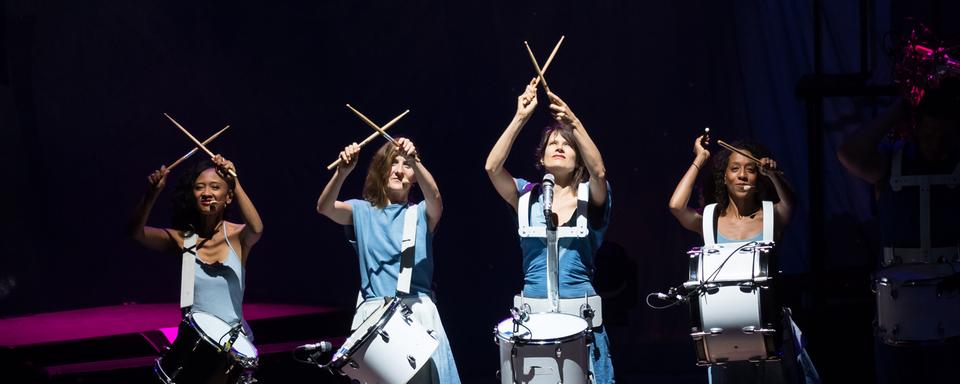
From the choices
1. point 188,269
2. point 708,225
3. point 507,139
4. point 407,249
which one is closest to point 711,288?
point 708,225

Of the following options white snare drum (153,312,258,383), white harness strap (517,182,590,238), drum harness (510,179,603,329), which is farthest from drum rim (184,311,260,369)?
white harness strap (517,182,590,238)

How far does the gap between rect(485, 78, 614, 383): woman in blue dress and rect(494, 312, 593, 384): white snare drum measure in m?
0.26

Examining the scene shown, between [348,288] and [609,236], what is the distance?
151cm

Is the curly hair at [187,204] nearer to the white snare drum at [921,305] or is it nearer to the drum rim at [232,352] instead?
the drum rim at [232,352]

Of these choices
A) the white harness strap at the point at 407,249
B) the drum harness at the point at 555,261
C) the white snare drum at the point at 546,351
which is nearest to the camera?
the white snare drum at the point at 546,351

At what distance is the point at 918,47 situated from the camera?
13.9ft

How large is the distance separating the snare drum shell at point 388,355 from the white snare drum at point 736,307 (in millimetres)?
1056

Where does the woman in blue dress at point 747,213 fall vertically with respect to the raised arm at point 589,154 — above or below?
below

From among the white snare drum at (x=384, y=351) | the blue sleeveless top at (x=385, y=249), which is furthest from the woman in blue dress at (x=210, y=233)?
the white snare drum at (x=384, y=351)

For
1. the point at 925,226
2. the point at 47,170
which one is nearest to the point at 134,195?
the point at 47,170

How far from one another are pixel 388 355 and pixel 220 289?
2.78 ft

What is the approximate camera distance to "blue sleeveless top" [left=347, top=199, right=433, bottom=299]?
453 cm

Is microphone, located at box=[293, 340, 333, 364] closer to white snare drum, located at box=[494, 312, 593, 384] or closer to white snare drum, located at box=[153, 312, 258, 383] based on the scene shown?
white snare drum, located at box=[153, 312, 258, 383]

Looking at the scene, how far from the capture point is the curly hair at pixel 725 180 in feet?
15.0
